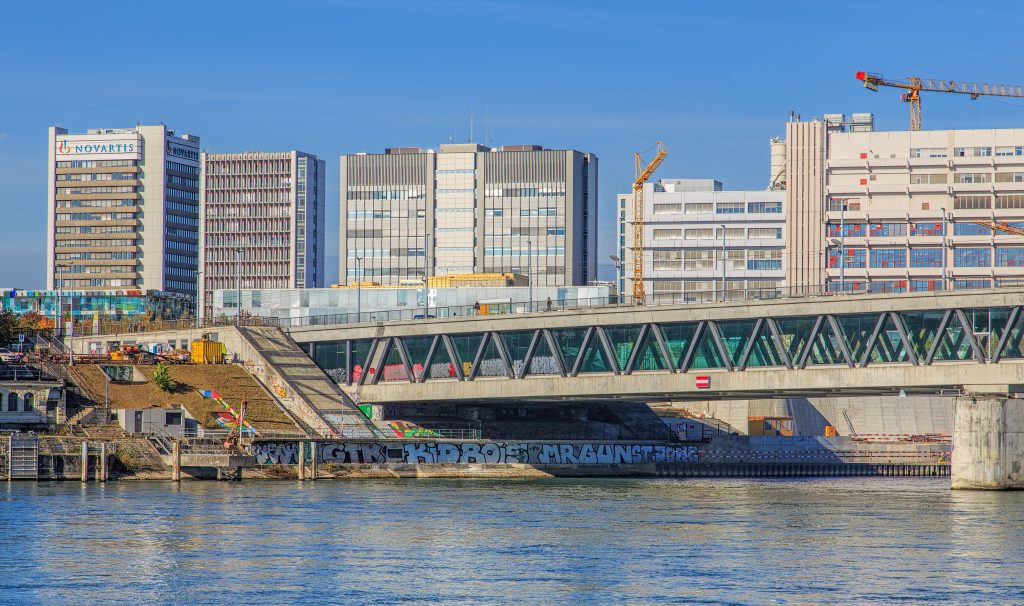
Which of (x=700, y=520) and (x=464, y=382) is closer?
(x=700, y=520)

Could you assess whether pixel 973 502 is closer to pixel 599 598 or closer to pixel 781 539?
pixel 781 539

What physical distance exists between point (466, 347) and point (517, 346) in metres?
5.61

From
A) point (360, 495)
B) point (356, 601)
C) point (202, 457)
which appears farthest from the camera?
point (202, 457)

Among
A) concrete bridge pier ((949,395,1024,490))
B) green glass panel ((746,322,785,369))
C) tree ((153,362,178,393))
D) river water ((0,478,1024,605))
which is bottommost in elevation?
river water ((0,478,1024,605))

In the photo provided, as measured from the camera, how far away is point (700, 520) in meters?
83.4

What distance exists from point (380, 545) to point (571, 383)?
55358mm

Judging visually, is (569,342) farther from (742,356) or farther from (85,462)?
(85,462)

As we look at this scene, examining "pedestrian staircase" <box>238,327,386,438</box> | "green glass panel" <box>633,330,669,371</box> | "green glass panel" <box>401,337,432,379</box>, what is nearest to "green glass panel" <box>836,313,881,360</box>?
"green glass panel" <box>633,330,669,371</box>

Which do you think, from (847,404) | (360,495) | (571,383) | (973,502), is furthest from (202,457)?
(847,404)

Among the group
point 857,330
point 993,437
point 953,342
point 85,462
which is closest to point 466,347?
point 85,462

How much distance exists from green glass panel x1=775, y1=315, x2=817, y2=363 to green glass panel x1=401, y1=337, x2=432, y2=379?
34.6 metres

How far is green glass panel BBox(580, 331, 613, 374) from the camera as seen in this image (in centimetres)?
A: 12562

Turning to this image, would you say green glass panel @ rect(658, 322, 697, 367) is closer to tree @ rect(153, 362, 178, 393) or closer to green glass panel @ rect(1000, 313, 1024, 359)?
green glass panel @ rect(1000, 313, 1024, 359)

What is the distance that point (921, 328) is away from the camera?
359 feet
